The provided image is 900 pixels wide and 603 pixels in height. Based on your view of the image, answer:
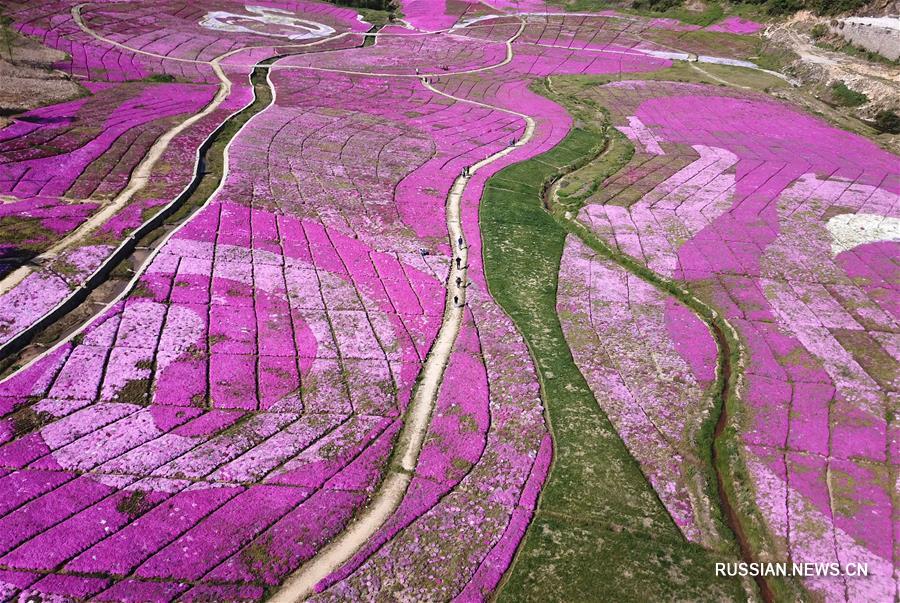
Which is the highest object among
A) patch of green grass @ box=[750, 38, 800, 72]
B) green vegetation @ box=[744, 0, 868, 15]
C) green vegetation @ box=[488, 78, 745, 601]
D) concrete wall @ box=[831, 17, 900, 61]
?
green vegetation @ box=[744, 0, 868, 15]

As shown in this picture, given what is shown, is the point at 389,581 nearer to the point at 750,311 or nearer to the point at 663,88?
the point at 750,311

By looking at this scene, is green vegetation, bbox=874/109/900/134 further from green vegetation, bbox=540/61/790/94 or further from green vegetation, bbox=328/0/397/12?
green vegetation, bbox=328/0/397/12

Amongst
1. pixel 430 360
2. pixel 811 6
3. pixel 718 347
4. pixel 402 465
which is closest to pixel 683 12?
pixel 811 6

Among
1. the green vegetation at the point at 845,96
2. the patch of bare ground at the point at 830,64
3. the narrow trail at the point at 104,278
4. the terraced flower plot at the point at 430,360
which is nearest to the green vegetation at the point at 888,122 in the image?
the patch of bare ground at the point at 830,64

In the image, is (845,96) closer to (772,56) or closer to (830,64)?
(830,64)

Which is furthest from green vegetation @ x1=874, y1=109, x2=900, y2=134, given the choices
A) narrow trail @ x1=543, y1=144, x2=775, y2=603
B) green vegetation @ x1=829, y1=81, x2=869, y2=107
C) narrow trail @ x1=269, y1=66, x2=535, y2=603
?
narrow trail @ x1=269, y1=66, x2=535, y2=603

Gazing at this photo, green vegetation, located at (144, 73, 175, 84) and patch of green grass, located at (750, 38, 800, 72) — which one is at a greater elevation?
patch of green grass, located at (750, 38, 800, 72)

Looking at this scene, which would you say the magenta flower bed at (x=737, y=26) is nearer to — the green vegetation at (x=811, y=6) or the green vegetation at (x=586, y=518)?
the green vegetation at (x=811, y=6)
